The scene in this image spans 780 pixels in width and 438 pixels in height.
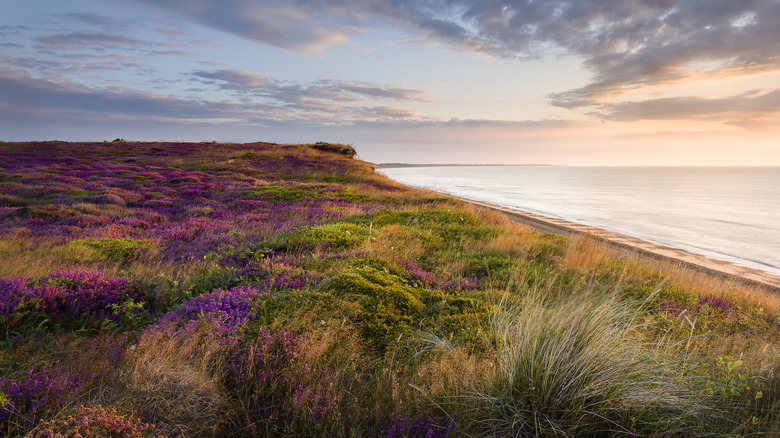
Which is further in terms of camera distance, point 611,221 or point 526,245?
point 611,221

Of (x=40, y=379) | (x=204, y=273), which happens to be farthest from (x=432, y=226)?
(x=40, y=379)

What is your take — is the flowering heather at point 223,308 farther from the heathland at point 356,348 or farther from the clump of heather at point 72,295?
the clump of heather at point 72,295

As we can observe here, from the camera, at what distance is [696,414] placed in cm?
323

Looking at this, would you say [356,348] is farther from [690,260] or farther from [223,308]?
[690,260]

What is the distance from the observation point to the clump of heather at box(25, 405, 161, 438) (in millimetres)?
2506

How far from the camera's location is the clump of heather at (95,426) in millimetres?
2506

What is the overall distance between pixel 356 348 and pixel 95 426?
2560 millimetres

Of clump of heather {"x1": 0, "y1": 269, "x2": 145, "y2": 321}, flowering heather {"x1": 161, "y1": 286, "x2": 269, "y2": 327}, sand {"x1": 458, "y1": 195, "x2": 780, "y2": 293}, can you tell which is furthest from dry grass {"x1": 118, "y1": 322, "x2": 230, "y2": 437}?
sand {"x1": 458, "y1": 195, "x2": 780, "y2": 293}

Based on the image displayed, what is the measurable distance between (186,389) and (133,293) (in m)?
3.53

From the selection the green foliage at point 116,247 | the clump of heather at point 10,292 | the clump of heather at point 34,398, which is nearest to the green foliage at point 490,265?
the clump of heather at point 34,398

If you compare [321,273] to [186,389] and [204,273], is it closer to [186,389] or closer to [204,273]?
[204,273]

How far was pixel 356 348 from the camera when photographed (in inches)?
181

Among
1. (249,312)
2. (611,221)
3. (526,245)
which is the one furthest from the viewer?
(611,221)

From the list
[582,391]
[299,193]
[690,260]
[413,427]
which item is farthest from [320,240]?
[690,260]
